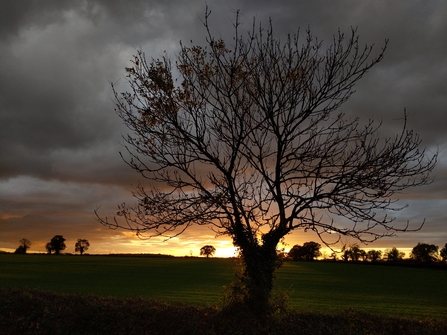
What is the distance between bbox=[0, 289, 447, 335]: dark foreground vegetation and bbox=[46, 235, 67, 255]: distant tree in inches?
4891

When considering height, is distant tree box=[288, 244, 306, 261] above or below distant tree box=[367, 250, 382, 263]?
below

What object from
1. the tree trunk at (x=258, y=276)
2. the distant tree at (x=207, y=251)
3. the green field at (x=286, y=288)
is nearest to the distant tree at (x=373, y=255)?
the green field at (x=286, y=288)

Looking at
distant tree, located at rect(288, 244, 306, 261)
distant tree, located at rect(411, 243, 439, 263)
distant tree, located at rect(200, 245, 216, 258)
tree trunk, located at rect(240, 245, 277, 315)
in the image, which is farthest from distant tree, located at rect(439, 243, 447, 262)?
tree trunk, located at rect(240, 245, 277, 315)

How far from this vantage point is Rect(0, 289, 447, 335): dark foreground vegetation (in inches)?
457

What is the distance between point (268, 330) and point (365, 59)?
376 inches

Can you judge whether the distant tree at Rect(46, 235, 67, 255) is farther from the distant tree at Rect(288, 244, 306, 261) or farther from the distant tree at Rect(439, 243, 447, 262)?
the distant tree at Rect(288, 244, 306, 261)

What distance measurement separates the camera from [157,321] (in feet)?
39.6

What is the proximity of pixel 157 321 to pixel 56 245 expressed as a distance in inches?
5100

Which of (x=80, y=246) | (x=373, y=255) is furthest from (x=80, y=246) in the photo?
(x=373, y=255)

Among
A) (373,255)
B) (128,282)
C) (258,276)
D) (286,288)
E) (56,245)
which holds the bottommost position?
(286,288)

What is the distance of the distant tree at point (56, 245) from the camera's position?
128 meters

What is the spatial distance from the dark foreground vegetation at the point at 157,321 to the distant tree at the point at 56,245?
12423 centimetres

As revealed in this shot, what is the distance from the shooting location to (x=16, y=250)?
122062mm

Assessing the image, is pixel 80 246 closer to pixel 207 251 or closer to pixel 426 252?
pixel 207 251
